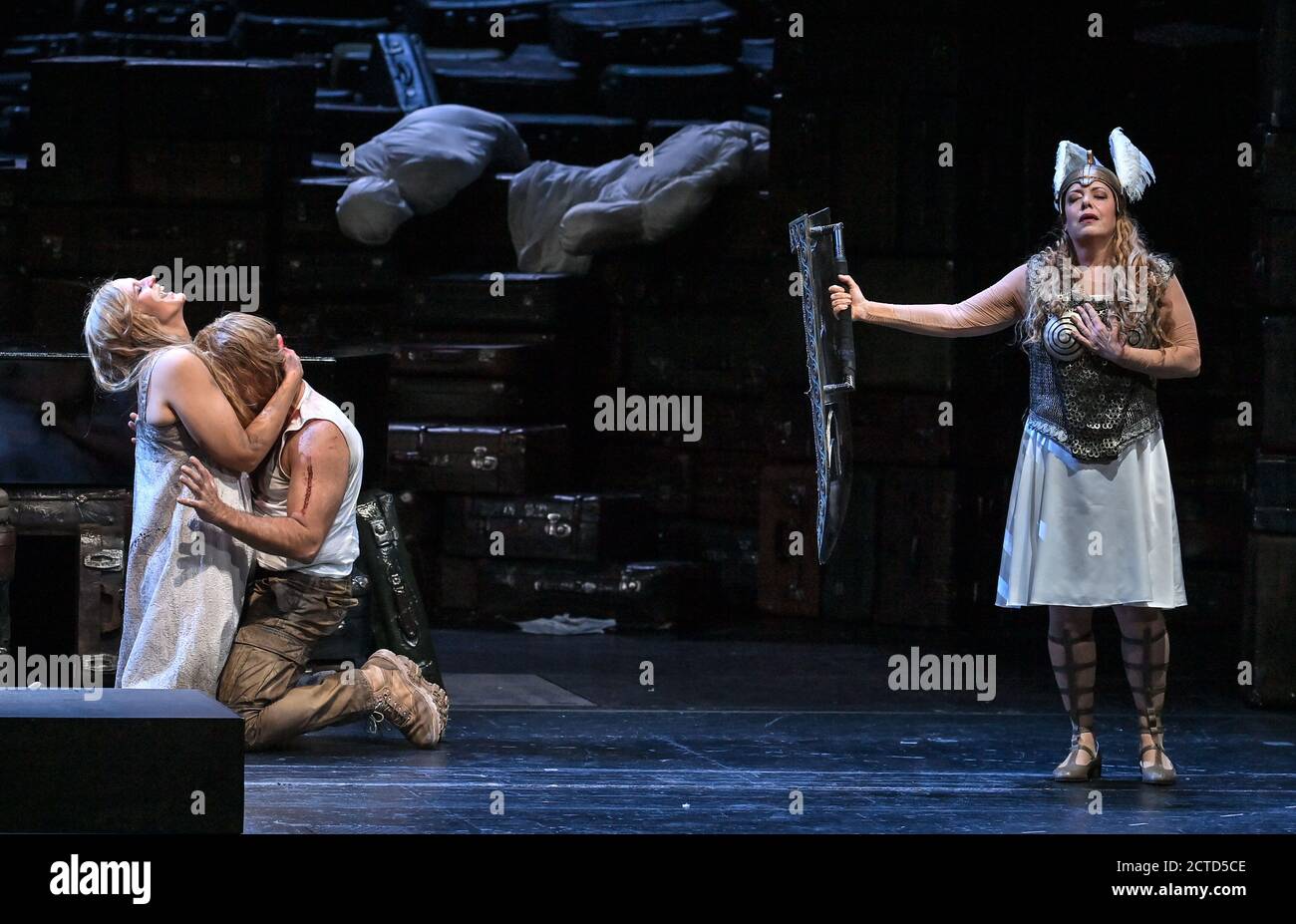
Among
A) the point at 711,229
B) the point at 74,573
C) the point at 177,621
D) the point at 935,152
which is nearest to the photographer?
the point at 177,621

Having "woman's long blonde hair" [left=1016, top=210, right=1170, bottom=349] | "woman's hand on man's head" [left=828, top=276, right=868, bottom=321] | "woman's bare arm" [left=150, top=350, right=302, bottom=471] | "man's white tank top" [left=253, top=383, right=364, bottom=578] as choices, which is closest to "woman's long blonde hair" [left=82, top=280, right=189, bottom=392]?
"woman's bare arm" [left=150, top=350, right=302, bottom=471]

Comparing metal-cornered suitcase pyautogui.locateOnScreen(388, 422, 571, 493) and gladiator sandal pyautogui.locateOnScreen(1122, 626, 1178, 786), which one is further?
metal-cornered suitcase pyautogui.locateOnScreen(388, 422, 571, 493)

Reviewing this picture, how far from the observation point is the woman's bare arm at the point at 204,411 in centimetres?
508

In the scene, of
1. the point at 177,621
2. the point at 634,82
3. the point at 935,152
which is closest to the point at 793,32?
the point at 935,152

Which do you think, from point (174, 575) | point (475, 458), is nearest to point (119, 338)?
point (174, 575)

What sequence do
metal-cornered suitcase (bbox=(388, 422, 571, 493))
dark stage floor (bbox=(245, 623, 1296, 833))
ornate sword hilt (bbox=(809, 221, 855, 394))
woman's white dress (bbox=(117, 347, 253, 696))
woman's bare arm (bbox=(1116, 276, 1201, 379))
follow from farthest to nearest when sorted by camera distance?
metal-cornered suitcase (bbox=(388, 422, 571, 493)), woman's white dress (bbox=(117, 347, 253, 696)), woman's bare arm (bbox=(1116, 276, 1201, 379)), ornate sword hilt (bbox=(809, 221, 855, 394)), dark stage floor (bbox=(245, 623, 1296, 833))

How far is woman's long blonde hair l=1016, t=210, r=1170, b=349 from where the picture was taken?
507cm

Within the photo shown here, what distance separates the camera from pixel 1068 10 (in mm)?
8227

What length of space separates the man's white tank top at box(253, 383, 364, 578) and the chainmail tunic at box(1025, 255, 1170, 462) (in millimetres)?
1781

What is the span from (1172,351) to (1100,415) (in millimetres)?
239

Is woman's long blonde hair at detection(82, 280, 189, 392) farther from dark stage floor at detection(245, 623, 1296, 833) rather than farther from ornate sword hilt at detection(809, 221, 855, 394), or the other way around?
→ ornate sword hilt at detection(809, 221, 855, 394)

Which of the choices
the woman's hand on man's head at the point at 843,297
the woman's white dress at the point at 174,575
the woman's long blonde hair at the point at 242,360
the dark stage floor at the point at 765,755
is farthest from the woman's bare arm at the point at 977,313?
the woman's white dress at the point at 174,575
